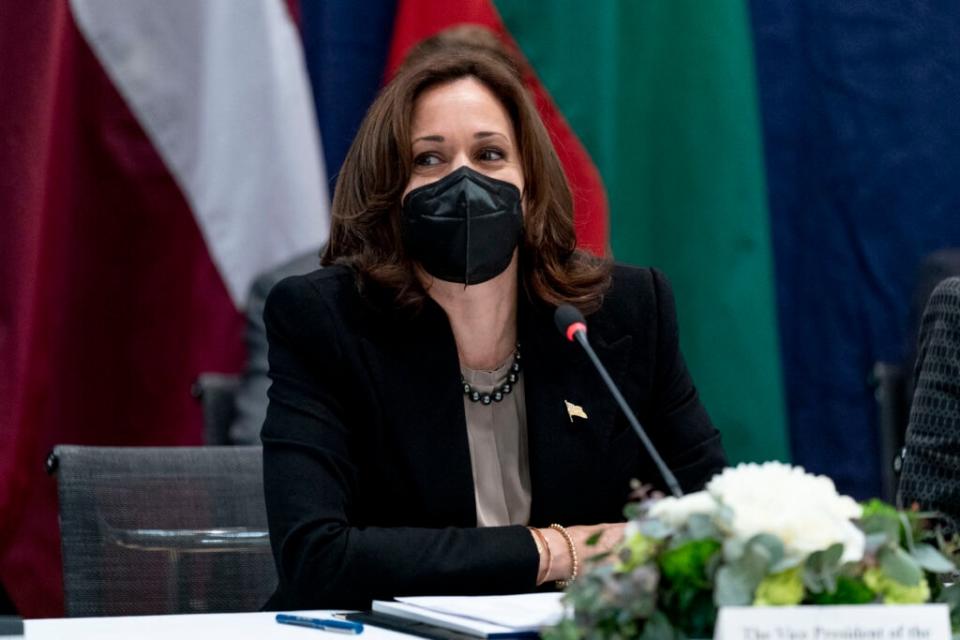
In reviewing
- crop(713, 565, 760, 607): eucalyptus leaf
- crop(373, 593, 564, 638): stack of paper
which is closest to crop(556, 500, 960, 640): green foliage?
crop(713, 565, 760, 607): eucalyptus leaf

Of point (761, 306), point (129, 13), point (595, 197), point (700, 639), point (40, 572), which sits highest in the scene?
point (129, 13)

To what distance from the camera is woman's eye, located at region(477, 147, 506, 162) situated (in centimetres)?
213

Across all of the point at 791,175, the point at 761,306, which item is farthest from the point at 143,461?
the point at 791,175

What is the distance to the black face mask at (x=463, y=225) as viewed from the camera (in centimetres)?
200

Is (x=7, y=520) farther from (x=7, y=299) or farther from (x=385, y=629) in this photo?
(x=385, y=629)

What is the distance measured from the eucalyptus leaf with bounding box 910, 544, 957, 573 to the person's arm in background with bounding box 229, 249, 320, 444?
2250 mm

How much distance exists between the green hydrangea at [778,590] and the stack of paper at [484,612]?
0.26 meters

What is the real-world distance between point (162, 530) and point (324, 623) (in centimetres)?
70

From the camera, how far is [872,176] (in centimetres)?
377

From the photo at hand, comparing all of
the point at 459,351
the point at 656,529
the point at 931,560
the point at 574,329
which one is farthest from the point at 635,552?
the point at 459,351

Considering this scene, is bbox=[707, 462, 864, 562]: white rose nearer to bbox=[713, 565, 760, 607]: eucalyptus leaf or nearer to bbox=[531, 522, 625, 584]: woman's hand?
bbox=[713, 565, 760, 607]: eucalyptus leaf

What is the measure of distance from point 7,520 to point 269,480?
1.58 metres

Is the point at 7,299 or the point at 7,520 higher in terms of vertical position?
the point at 7,299

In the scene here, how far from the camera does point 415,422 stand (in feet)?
6.69
